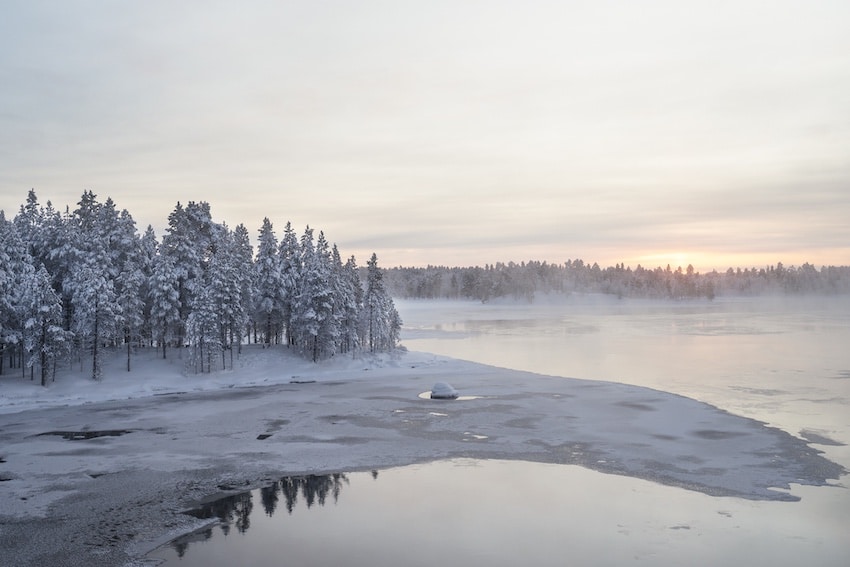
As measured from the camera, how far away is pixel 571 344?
91.8 meters

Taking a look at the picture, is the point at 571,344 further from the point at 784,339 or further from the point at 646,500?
the point at 646,500

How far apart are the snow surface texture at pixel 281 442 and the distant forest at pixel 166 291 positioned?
549 centimetres

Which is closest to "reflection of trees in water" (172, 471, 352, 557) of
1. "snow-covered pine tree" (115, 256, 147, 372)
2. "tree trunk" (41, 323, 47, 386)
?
"tree trunk" (41, 323, 47, 386)

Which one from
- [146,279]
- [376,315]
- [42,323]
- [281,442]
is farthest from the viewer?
[376,315]

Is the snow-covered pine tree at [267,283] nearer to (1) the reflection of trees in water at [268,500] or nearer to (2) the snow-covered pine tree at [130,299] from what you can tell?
(2) the snow-covered pine tree at [130,299]

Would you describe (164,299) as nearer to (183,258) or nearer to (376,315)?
(183,258)

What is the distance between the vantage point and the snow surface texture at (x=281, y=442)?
23.8 meters

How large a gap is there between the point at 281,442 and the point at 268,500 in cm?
991

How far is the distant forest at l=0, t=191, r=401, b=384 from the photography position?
187ft

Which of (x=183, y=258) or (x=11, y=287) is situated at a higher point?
(x=183, y=258)

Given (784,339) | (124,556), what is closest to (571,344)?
(784,339)

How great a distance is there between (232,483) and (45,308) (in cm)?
3546

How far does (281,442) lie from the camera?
3500 centimetres

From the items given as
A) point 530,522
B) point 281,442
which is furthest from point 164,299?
point 530,522
